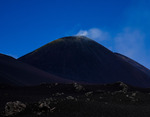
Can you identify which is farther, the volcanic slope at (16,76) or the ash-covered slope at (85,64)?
the ash-covered slope at (85,64)

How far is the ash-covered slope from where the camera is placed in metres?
90.3

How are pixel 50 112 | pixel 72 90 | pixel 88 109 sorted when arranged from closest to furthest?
pixel 50 112, pixel 88 109, pixel 72 90

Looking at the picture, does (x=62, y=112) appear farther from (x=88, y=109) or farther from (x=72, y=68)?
(x=72, y=68)

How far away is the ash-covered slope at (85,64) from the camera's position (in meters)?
90.3

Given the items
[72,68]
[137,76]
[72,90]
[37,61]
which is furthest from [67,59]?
[72,90]

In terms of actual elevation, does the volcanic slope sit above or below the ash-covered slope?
below

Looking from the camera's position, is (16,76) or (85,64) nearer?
(16,76)

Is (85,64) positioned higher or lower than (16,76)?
higher

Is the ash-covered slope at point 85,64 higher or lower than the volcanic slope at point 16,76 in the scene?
higher

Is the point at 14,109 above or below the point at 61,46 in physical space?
below

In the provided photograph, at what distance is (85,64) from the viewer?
101312 millimetres

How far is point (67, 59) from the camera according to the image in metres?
104

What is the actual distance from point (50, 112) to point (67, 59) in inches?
3739

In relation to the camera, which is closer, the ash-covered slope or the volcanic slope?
the volcanic slope
